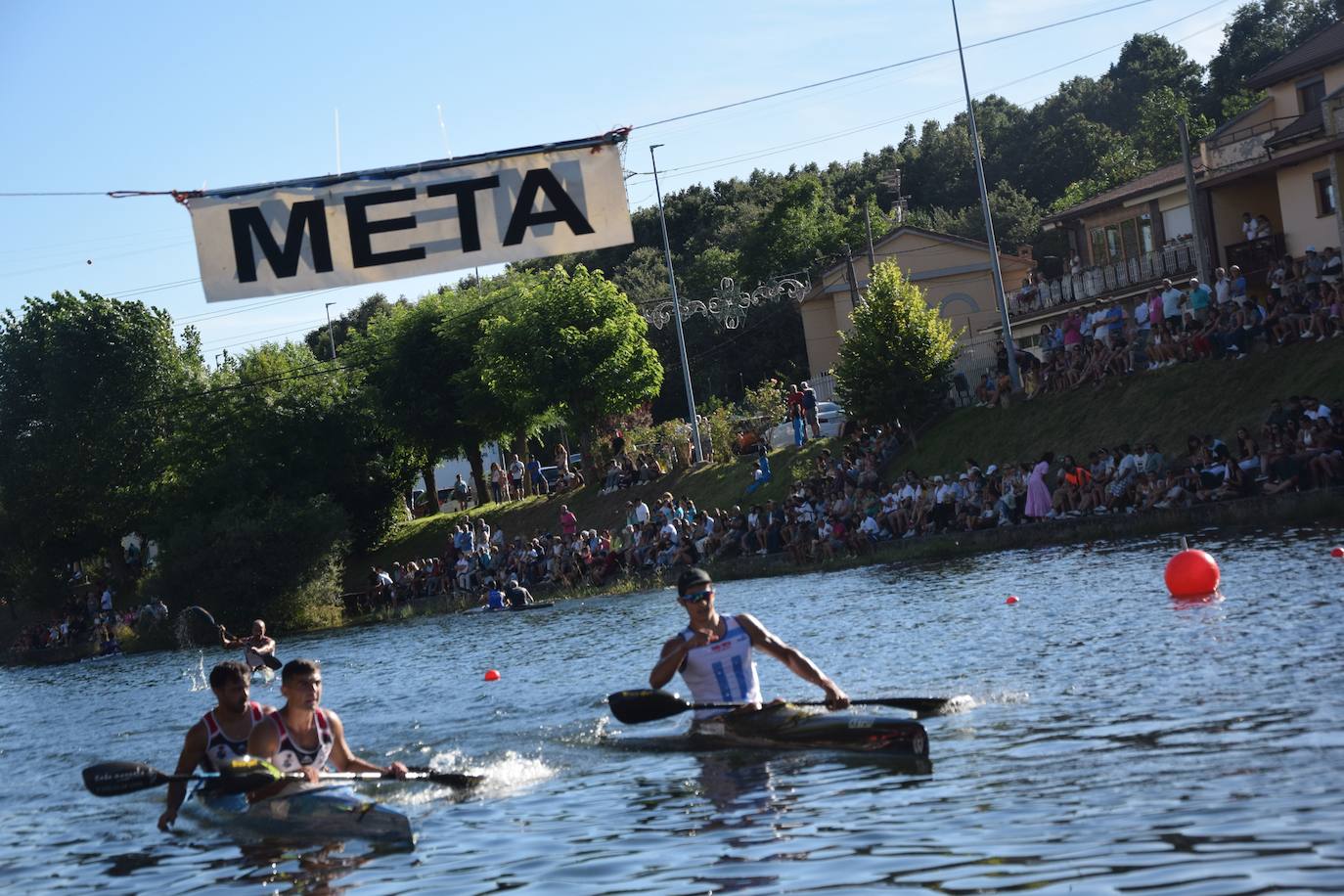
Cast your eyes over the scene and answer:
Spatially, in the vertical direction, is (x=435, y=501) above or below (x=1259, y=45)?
below

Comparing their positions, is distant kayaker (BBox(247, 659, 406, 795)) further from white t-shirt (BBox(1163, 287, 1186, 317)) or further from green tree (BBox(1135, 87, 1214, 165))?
green tree (BBox(1135, 87, 1214, 165))

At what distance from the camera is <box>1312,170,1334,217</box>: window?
125 ft

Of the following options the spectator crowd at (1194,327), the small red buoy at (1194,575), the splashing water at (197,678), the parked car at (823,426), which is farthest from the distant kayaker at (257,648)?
the parked car at (823,426)

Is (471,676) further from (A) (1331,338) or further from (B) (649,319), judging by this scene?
(B) (649,319)

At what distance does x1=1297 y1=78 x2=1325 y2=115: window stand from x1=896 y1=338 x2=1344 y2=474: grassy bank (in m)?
13.3

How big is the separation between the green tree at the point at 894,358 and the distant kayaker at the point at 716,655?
2583 cm

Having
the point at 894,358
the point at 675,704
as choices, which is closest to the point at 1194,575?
the point at 675,704

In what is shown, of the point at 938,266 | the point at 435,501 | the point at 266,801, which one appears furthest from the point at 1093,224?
the point at 266,801

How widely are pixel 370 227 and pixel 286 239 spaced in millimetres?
597

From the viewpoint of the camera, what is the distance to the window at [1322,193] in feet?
125

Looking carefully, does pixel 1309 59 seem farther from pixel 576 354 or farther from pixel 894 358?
pixel 576 354

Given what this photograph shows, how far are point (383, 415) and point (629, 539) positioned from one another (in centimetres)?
2428

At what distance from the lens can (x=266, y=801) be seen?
12039 millimetres

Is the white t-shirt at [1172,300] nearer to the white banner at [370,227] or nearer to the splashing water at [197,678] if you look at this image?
the splashing water at [197,678]
